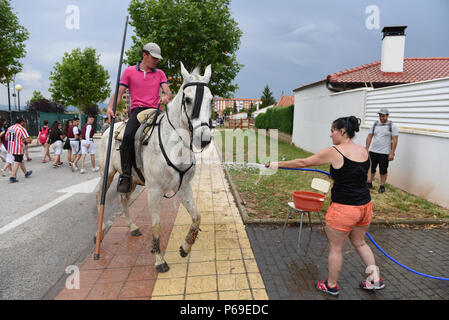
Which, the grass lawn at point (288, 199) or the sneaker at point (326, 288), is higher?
the grass lawn at point (288, 199)

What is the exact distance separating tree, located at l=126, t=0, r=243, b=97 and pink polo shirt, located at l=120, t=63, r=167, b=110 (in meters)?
9.48

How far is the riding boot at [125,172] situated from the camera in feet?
12.4

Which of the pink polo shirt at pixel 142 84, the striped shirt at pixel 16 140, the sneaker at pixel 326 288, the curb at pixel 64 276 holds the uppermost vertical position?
the pink polo shirt at pixel 142 84

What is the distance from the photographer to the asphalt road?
10.6 feet

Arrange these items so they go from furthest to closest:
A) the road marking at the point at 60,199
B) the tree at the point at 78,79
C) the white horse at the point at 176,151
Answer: the tree at the point at 78,79 < the road marking at the point at 60,199 < the white horse at the point at 176,151

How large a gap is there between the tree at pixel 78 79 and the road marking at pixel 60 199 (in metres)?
29.7

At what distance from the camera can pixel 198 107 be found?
2.72 m

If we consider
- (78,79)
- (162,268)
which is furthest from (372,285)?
(78,79)

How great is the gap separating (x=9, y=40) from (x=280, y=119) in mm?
21942

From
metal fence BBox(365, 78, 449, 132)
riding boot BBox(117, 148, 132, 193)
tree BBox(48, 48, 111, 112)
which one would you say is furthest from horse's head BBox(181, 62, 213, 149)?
tree BBox(48, 48, 111, 112)

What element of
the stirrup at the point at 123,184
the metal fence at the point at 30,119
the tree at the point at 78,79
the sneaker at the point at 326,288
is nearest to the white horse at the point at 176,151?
the stirrup at the point at 123,184

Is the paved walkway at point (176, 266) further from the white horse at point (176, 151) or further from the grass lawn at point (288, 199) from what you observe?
the grass lawn at point (288, 199)

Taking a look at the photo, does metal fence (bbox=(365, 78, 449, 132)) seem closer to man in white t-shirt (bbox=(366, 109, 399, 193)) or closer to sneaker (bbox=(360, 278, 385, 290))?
man in white t-shirt (bbox=(366, 109, 399, 193))

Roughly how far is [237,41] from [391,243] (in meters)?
13.4
